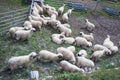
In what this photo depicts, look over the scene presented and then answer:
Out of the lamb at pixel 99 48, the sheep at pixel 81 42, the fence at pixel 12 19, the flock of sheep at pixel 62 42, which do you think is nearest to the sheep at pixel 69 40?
the flock of sheep at pixel 62 42

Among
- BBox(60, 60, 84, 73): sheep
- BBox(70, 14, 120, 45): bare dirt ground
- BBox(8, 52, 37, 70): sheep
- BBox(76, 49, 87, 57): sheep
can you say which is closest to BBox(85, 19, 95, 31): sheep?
BBox(70, 14, 120, 45): bare dirt ground

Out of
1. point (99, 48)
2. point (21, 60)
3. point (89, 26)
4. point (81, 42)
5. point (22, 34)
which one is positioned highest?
point (22, 34)

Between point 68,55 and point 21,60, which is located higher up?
point 21,60

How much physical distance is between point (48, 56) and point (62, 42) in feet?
7.15

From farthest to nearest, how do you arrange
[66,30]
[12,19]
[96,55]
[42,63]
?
[66,30] < [12,19] < [96,55] < [42,63]

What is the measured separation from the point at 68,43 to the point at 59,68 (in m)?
2.64

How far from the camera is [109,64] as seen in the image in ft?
46.0

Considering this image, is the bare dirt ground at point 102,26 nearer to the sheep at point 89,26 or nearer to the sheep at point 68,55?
the sheep at point 89,26

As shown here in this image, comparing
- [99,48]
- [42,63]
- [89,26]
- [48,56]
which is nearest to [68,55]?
[48,56]

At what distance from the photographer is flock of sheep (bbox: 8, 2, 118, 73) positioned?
1235 cm

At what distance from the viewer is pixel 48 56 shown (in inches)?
509

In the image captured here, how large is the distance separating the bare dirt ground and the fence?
3.04m

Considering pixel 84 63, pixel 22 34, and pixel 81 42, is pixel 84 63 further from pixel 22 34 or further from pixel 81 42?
pixel 22 34

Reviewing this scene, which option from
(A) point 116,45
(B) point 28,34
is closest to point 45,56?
(B) point 28,34
